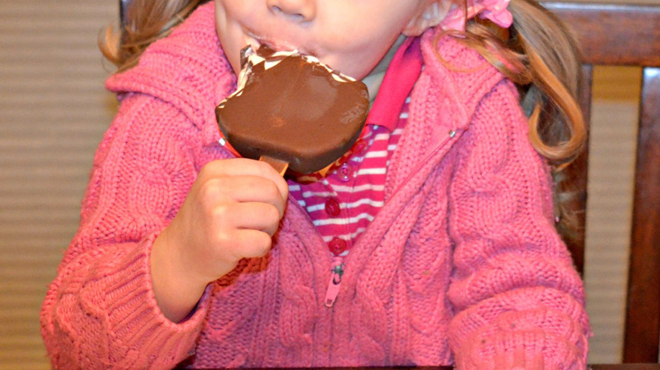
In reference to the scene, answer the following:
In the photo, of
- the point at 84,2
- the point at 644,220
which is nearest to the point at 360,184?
the point at 644,220

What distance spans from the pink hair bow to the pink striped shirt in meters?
0.08

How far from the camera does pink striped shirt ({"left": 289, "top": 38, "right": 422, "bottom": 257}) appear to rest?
103 centimetres

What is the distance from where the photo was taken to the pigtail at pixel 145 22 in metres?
1.11

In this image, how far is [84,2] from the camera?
1804mm

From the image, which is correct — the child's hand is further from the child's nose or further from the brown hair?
the brown hair

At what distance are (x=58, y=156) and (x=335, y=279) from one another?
1129 mm

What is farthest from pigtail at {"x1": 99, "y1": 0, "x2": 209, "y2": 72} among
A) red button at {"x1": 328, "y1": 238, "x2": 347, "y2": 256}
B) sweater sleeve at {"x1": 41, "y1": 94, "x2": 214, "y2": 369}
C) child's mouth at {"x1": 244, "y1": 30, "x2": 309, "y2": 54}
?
red button at {"x1": 328, "y1": 238, "x2": 347, "y2": 256}

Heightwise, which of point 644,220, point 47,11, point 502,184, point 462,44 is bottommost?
point 47,11

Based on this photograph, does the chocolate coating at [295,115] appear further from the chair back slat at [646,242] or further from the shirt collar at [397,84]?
the chair back slat at [646,242]

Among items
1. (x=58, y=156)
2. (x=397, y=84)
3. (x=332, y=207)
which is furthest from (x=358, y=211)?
(x=58, y=156)

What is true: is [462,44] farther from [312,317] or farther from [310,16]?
[312,317]

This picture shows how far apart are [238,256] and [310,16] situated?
29 cm

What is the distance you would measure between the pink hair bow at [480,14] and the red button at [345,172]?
24 cm

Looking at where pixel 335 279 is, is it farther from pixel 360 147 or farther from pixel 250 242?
pixel 250 242
